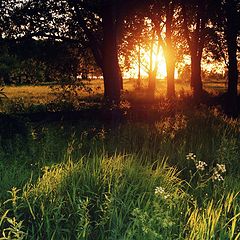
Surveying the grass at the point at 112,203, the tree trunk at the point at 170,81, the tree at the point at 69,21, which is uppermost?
the tree at the point at 69,21

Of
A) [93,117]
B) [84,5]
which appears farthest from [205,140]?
[84,5]

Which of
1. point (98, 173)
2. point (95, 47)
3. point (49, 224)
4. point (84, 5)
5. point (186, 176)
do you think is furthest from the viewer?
point (95, 47)

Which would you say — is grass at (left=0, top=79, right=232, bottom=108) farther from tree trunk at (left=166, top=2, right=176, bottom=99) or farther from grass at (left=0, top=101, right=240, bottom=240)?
grass at (left=0, top=101, right=240, bottom=240)

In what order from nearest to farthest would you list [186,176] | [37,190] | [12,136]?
[37,190] < [186,176] < [12,136]

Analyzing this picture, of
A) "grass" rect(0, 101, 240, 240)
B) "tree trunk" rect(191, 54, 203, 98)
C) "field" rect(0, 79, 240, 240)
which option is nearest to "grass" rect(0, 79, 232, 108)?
"tree trunk" rect(191, 54, 203, 98)

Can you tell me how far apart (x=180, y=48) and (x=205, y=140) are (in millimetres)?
33662

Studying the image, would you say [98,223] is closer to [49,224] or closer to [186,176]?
[49,224]

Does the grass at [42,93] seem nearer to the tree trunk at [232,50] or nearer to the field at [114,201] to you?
the field at [114,201]

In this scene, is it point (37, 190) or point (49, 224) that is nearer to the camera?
point (49, 224)

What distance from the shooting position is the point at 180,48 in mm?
42375

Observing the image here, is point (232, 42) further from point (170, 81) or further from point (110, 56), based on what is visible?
point (170, 81)

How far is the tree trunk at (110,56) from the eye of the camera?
59.0 ft

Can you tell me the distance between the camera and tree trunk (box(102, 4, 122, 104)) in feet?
59.0

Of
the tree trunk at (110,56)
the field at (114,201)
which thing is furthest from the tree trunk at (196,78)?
the field at (114,201)
